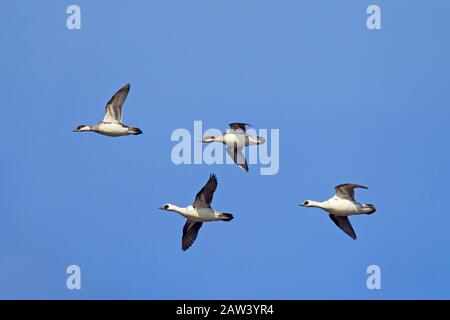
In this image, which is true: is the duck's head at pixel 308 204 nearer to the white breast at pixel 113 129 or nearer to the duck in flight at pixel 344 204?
the duck in flight at pixel 344 204

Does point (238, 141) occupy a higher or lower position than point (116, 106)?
lower

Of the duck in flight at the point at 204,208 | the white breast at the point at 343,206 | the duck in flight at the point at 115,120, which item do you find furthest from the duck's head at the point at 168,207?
the white breast at the point at 343,206

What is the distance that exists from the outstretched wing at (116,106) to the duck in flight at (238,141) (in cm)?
348

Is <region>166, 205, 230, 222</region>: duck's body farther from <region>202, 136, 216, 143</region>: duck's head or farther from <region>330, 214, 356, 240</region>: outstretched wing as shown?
<region>330, 214, 356, 240</region>: outstretched wing

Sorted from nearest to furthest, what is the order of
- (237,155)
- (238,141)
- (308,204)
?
(308,204) → (238,141) → (237,155)

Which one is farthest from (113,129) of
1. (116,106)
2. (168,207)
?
(168,207)

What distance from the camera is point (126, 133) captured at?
4294 cm

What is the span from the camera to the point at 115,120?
4316 centimetres

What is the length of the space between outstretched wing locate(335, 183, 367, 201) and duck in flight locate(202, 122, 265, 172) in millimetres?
3204

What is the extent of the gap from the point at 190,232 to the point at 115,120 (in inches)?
165

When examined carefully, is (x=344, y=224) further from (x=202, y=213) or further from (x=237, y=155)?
(x=202, y=213)

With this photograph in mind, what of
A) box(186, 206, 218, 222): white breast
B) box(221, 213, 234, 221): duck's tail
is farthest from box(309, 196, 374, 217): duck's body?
box(186, 206, 218, 222): white breast

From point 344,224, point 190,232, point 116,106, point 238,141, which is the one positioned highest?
point 116,106

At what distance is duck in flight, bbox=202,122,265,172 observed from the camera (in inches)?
1735
